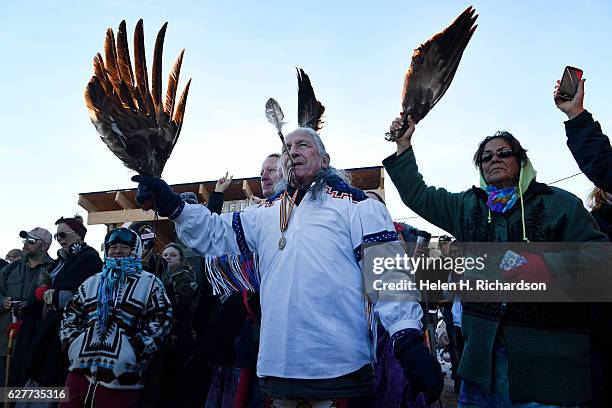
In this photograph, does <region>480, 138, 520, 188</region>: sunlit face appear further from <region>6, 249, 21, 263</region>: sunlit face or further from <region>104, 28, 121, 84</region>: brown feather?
<region>6, 249, 21, 263</region>: sunlit face

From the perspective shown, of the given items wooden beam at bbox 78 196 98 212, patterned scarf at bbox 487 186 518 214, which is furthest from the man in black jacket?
Answer: wooden beam at bbox 78 196 98 212

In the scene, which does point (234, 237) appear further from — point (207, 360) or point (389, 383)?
point (207, 360)

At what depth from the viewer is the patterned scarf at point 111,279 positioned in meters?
4.36

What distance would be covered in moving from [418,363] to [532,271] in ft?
2.03

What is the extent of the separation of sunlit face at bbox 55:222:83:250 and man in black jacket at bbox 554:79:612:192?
5077 millimetres

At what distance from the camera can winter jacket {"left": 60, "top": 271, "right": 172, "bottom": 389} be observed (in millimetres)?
4191

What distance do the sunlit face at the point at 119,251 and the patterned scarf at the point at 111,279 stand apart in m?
0.03

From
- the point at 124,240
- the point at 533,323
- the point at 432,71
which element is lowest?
the point at 533,323

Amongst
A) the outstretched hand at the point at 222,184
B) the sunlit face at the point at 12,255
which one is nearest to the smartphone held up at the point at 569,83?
the outstretched hand at the point at 222,184

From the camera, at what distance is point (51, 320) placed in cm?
541

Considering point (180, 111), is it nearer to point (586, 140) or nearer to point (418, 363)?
point (418, 363)

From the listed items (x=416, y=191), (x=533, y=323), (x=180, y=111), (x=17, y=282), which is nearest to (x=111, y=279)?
(x=180, y=111)

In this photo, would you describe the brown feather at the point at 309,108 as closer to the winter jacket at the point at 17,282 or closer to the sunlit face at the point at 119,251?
the sunlit face at the point at 119,251

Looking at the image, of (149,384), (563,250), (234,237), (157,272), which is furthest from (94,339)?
(563,250)
